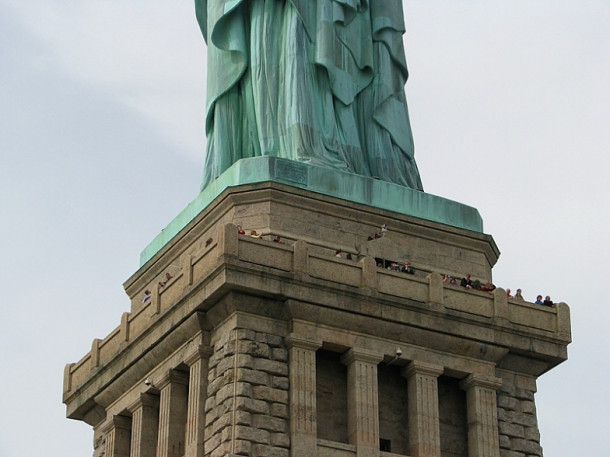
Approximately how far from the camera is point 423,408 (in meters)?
42.0

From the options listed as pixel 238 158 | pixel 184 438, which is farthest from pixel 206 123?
pixel 184 438

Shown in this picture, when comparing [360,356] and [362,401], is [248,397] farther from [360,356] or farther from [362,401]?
[360,356]

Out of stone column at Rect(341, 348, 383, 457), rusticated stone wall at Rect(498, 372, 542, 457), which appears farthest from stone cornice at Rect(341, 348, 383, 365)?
rusticated stone wall at Rect(498, 372, 542, 457)

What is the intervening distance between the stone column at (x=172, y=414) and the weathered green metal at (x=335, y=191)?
4.36 meters

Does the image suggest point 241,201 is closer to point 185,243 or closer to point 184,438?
point 185,243

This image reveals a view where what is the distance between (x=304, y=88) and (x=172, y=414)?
27.8 feet

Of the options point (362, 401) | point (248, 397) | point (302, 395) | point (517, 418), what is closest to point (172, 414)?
point (248, 397)

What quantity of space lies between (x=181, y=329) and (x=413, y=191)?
21.6ft

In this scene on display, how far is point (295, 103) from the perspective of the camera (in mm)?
45531

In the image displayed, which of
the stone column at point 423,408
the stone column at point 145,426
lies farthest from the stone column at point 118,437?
the stone column at point 423,408

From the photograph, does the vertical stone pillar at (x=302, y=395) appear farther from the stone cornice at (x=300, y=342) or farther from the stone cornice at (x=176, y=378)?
the stone cornice at (x=176, y=378)

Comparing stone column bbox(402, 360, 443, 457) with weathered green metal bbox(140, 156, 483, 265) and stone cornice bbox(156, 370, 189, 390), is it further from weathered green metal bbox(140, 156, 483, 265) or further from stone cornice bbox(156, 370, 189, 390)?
stone cornice bbox(156, 370, 189, 390)

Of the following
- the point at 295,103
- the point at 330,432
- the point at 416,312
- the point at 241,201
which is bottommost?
the point at 330,432

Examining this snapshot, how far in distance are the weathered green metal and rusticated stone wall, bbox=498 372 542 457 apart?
3.88 m
